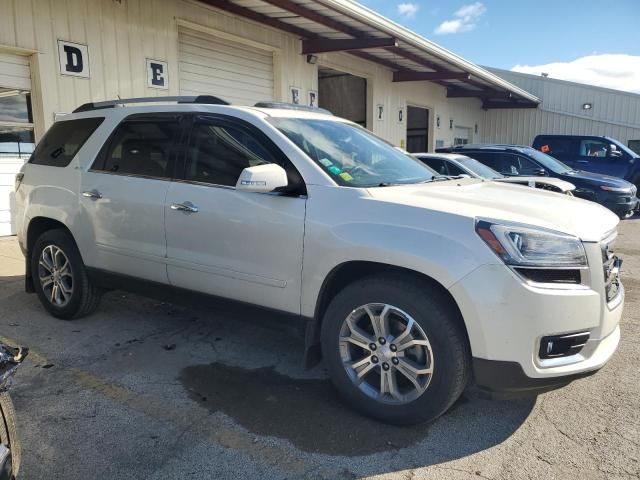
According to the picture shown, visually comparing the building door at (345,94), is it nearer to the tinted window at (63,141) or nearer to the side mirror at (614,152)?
the side mirror at (614,152)

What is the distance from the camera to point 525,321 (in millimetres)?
2535

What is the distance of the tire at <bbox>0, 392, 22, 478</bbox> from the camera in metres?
2.05

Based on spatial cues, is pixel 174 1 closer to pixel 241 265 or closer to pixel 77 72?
pixel 77 72

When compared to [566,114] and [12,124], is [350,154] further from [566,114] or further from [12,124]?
[566,114]

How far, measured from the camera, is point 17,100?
25.9ft

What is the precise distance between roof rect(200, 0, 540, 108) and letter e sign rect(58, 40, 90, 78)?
2.67m

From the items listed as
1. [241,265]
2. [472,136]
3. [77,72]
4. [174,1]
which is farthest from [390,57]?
[241,265]

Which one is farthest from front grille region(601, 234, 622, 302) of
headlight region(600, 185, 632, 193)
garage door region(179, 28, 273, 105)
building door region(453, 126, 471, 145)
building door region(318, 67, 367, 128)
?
building door region(453, 126, 471, 145)

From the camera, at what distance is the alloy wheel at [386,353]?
2.82m

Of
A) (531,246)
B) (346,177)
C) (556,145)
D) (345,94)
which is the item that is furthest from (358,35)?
(531,246)

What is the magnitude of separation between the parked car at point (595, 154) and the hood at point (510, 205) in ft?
40.5

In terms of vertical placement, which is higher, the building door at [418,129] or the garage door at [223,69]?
the garage door at [223,69]

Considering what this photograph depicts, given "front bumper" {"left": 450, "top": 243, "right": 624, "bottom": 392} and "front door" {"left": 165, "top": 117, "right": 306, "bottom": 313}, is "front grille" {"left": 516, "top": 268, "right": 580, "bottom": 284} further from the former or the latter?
"front door" {"left": 165, "top": 117, "right": 306, "bottom": 313}

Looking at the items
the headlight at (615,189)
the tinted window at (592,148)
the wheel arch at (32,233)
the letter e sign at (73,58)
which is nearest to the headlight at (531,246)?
the wheel arch at (32,233)
